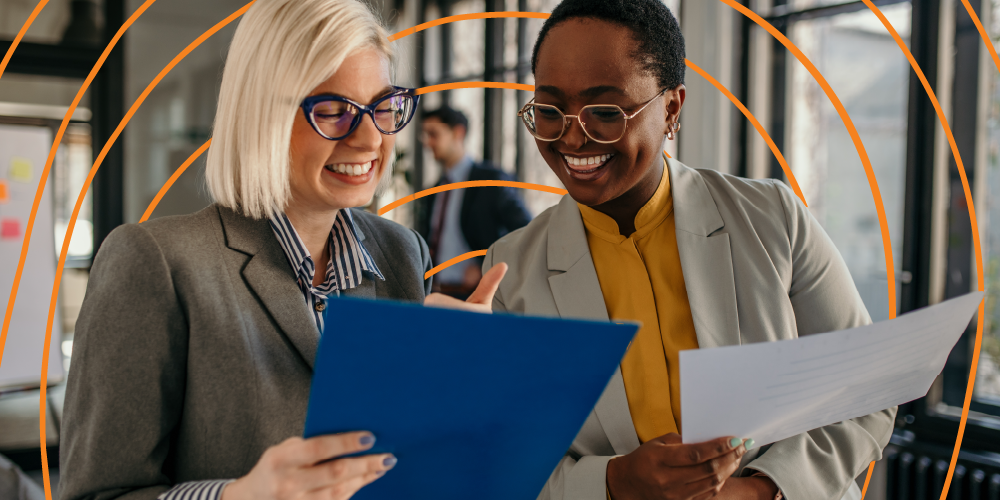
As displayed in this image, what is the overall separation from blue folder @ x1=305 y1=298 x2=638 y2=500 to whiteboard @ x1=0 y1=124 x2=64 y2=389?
5130mm

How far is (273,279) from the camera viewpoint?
1.28 m

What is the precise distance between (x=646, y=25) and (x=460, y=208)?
13.5 ft

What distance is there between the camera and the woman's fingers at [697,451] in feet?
3.50

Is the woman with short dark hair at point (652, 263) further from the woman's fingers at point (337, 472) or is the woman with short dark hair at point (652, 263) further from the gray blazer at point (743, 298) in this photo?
the woman's fingers at point (337, 472)

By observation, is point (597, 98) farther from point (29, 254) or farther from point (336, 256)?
point (29, 254)

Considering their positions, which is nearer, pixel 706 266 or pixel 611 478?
pixel 611 478

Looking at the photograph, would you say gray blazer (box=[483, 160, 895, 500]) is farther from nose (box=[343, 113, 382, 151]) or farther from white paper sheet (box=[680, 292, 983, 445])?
nose (box=[343, 113, 382, 151])

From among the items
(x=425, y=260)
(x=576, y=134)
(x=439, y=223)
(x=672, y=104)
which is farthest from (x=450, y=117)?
(x=576, y=134)

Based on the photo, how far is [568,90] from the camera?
133cm

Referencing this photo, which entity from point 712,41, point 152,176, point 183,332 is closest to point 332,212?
point 183,332

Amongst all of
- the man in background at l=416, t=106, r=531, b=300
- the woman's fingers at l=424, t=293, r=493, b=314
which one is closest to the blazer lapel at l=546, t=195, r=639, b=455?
the woman's fingers at l=424, t=293, r=493, b=314

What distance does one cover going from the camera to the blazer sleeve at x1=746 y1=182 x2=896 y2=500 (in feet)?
4.30

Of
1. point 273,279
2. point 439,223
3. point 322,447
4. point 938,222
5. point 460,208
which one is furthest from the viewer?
point 439,223

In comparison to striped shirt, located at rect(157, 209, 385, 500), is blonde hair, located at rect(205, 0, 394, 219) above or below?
above
